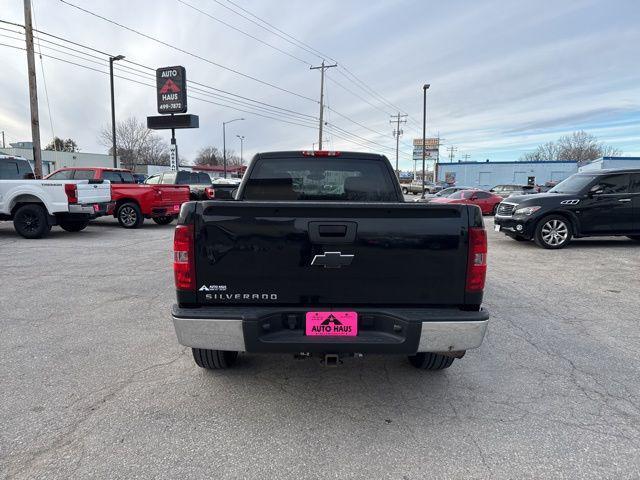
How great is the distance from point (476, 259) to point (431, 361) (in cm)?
115

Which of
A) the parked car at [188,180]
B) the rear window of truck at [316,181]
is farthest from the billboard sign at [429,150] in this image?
the rear window of truck at [316,181]

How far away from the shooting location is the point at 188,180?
17.7 meters

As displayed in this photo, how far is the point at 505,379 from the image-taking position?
348cm

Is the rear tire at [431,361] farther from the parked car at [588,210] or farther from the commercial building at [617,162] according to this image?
the commercial building at [617,162]

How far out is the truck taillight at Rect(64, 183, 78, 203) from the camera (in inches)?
411

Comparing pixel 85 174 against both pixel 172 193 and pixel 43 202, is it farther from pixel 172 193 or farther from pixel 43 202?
pixel 43 202

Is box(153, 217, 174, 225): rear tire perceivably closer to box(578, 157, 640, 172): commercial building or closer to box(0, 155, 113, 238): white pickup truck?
box(0, 155, 113, 238): white pickup truck

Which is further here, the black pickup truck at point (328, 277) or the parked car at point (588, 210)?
the parked car at point (588, 210)

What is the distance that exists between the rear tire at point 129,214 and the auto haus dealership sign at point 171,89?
54.2 feet

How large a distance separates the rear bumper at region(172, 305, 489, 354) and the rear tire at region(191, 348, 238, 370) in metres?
0.62

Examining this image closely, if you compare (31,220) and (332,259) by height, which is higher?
(332,259)

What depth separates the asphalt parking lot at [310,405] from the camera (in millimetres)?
2426

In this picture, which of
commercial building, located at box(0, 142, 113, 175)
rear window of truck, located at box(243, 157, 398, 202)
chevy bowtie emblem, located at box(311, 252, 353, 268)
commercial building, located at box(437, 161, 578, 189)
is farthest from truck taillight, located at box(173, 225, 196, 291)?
commercial building, located at box(0, 142, 113, 175)

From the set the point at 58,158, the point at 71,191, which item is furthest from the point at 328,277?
the point at 58,158
